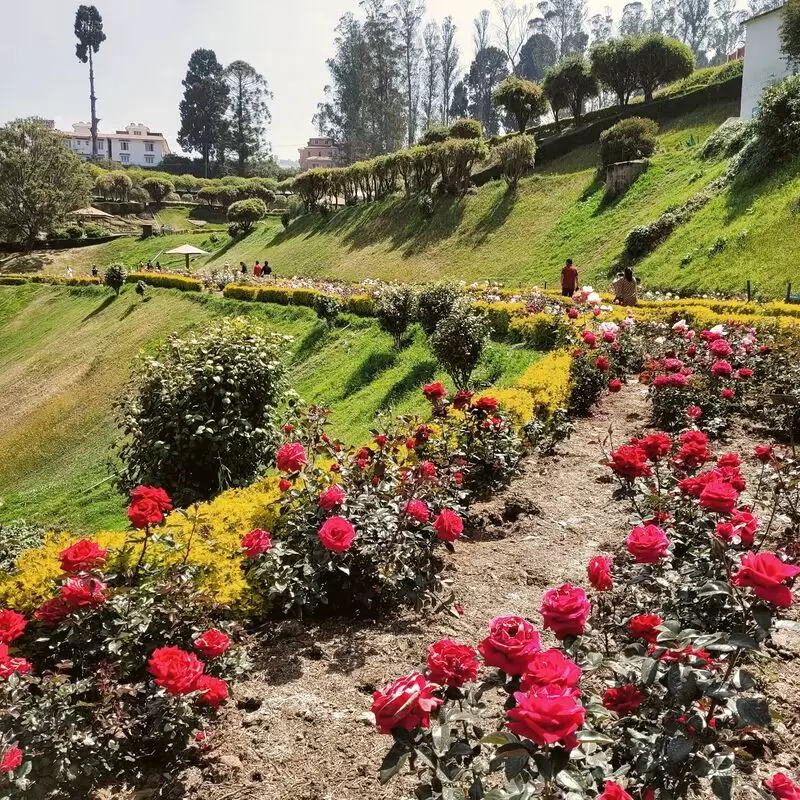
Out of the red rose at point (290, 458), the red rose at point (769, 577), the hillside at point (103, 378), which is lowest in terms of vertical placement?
the hillside at point (103, 378)

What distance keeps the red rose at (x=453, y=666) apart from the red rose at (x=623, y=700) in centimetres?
46

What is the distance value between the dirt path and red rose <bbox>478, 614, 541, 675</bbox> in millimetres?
1187

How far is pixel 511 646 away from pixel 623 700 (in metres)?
0.54

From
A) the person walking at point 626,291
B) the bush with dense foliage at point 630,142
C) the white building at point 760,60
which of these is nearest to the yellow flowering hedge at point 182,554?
the person walking at point 626,291

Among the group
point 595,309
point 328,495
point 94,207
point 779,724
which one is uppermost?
point 94,207

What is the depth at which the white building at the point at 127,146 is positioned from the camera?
98812mm

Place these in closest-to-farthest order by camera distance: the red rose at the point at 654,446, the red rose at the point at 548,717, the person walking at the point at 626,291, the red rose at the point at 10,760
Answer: the red rose at the point at 548,717
the red rose at the point at 10,760
the red rose at the point at 654,446
the person walking at the point at 626,291

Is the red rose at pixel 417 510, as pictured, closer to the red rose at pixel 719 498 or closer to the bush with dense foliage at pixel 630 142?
the red rose at pixel 719 498

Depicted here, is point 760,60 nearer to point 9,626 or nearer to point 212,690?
point 212,690

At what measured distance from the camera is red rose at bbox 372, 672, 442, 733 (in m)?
1.54

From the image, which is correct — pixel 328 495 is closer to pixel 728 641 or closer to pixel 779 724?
pixel 728 641

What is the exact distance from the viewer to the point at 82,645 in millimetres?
2812

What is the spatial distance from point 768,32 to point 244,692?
31.6 meters

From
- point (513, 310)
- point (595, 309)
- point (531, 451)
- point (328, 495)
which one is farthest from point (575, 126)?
point (328, 495)
